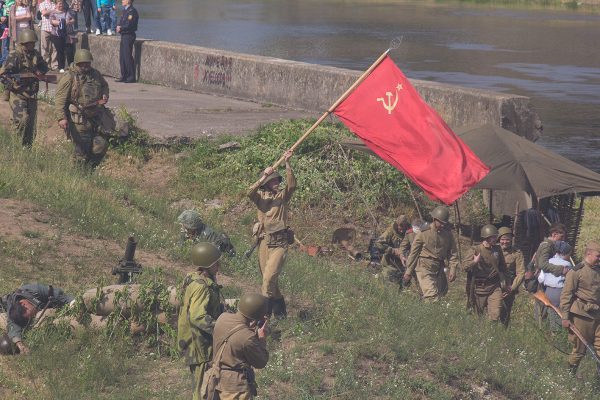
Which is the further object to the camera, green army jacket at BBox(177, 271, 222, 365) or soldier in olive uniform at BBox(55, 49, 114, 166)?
soldier in olive uniform at BBox(55, 49, 114, 166)

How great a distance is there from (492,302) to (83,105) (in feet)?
17.7

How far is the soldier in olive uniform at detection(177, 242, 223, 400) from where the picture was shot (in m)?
8.26

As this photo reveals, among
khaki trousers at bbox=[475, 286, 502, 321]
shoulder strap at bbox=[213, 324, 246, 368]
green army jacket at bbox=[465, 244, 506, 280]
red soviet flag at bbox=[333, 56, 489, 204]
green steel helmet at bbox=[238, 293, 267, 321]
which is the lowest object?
khaki trousers at bbox=[475, 286, 502, 321]

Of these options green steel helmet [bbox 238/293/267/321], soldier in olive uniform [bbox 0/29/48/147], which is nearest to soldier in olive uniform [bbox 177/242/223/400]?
green steel helmet [bbox 238/293/267/321]

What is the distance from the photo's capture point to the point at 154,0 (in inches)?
2884

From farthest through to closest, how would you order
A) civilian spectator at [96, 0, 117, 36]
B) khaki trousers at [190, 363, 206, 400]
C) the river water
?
the river water < civilian spectator at [96, 0, 117, 36] < khaki trousers at [190, 363, 206, 400]

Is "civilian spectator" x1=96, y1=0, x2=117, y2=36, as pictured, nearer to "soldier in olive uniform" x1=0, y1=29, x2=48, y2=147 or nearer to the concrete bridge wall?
the concrete bridge wall

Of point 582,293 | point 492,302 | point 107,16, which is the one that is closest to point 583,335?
point 582,293

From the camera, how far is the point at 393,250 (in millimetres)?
14719

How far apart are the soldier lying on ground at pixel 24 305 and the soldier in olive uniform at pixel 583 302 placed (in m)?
5.11

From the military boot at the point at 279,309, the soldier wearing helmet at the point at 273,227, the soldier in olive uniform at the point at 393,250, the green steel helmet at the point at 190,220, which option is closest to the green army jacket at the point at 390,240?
the soldier in olive uniform at the point at 393,250

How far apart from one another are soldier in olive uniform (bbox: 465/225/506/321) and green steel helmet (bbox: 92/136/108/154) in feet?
16.1

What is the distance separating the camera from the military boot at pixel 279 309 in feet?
35.0

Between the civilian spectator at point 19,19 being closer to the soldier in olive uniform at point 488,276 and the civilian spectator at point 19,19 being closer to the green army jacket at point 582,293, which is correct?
the soldier in olive uniform at point 488,276
